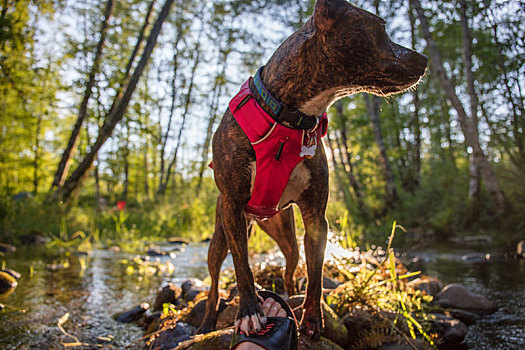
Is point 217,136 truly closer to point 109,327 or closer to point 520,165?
point 109,327

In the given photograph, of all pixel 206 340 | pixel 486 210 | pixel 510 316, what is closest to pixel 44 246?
pixel 206 340

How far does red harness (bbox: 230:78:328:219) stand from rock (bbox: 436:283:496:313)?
3454 mm

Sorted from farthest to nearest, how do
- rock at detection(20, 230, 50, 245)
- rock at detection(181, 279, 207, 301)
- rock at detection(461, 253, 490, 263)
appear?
rock at detection(20, 230, 50, 245), rock at detection(461, 253, 490, 263), rock at detection(181, 279, 207, 301)

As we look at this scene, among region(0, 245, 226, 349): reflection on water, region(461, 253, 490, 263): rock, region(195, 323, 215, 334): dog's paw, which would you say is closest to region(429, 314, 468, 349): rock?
region(195, 323, 215, 334): dog's paw

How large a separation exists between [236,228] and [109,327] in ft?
8.23

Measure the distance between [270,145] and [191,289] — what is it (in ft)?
9.62

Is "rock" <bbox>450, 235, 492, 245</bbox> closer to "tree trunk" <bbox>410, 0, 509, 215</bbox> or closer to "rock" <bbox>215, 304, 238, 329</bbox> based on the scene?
"tree trunk" <bbox>410, 0, 509, 215</bbox>

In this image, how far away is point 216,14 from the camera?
851 inches

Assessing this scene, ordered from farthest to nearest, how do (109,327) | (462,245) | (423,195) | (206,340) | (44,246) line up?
(423,195) < (462,245) < (44,246) < (109,327) < (206,340)

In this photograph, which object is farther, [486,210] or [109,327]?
[486,210]

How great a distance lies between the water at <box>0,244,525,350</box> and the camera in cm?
358

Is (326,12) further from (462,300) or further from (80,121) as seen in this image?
(80,121)

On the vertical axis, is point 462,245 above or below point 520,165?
below

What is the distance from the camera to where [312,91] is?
7.23ft
